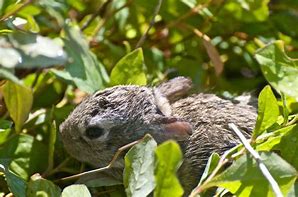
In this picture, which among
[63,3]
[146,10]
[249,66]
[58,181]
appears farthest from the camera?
[249,66]

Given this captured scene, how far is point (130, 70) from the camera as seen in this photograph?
2279 mm

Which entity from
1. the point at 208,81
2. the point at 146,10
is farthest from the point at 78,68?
the point at 208,81

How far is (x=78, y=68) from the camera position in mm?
2236

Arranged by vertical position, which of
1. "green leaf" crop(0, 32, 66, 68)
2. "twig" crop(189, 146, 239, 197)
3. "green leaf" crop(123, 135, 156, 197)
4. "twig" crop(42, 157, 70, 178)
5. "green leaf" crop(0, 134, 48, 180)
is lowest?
"twig" crop(42, 157, 70, 178)

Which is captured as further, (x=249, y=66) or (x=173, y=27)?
(x=249, y=66)

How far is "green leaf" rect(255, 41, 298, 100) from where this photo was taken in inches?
80.4

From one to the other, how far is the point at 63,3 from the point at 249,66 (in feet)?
3.09

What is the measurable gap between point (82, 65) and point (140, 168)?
2.12ft

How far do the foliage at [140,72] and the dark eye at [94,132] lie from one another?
0.13 meters

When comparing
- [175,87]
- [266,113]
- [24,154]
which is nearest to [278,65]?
[266,113]

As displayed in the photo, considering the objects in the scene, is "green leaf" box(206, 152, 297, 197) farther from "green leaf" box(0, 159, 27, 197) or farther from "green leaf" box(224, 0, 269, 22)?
"green leaf" box(224, 0, 269, 22)

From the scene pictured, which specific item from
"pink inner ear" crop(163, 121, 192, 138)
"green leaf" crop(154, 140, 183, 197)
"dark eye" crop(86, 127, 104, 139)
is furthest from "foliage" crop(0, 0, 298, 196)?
"pink inner ear" crop(163, 121, 192, 138)

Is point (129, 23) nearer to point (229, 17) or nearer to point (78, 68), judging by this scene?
point (229, 17)

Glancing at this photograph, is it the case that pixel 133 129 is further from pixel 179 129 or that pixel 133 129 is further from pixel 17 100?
pixel 17 100
